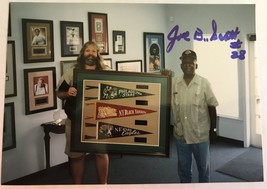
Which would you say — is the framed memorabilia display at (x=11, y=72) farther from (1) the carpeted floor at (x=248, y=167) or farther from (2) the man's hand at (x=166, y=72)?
(1) the carpeted floor at (x=248, y=167)

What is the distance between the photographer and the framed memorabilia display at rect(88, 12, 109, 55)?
1.06 metres

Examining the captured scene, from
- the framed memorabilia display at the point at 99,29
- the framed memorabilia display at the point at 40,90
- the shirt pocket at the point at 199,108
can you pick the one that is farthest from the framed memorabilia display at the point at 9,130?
the shirt pocket at the point at 199,108

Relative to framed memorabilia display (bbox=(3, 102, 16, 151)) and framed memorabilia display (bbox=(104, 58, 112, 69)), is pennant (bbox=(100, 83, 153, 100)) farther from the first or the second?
framed memorabilia display (bbox=(3, 102, 16, 151))

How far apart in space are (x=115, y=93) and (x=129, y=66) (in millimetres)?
120

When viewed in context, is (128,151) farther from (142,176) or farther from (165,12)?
(165,12)

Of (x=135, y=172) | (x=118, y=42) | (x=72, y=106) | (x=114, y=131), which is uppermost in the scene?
(x=118, y=42)

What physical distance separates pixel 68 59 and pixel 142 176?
532 mm

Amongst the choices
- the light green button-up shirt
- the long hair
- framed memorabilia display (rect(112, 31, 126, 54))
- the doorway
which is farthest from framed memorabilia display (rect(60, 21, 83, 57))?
the doorway

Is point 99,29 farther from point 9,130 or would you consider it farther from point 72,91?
point 9,130

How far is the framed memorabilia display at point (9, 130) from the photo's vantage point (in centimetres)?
104

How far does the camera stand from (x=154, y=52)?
1100mm

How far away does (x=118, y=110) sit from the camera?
3.49ft

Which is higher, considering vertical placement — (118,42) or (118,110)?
(118,42)

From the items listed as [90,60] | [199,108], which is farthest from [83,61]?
[199,108]
